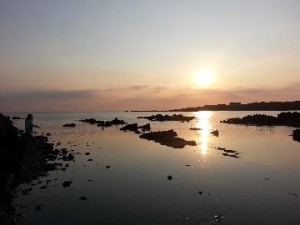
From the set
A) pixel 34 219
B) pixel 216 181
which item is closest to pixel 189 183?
pixel 216 181

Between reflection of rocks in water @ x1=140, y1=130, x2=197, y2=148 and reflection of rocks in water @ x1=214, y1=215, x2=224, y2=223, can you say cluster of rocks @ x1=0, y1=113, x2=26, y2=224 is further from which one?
reflection of rocks in water @ x1=140, y1=130, x2=197, y2=148

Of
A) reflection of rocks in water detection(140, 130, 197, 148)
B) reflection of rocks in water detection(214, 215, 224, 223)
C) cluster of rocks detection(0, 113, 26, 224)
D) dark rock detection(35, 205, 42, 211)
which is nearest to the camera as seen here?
reflection of rocks in water detection(214, 215, 224, 223)

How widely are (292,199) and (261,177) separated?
7.57m

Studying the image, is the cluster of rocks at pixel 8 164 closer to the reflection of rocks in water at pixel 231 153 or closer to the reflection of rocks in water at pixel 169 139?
the reflection of rocks in water at pixel 231 153

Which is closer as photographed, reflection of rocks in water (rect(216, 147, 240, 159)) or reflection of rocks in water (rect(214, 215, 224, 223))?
reflection of rocks in water (rect(214, 215, 224, 223))

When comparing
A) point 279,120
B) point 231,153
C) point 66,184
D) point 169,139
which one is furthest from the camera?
point 279,120

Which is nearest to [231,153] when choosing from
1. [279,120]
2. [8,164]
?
[8,164]

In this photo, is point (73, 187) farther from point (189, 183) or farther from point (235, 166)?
point (235, 166)

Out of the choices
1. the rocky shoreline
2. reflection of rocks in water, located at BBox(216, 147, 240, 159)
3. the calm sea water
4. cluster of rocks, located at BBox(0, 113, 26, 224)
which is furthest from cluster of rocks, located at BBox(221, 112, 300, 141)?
cluster of rocks, located at BBox(0, 113, 26, 224)

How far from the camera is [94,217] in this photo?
21703 mm

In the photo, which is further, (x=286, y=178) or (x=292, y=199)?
(x=286, y=178)

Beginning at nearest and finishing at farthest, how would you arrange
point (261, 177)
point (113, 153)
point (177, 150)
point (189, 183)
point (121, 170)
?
1. point (189, 183)
2. point (261, 177)
3. point (121, 170)
4. point (113, 153)
5. point (177, 150)

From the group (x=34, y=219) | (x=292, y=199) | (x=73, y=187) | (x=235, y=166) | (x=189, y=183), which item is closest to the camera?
(x=34, y=219)

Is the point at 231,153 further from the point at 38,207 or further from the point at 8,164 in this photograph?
the point at 38,207
